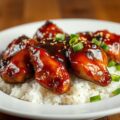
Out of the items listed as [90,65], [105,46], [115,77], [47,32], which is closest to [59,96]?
[90,65]

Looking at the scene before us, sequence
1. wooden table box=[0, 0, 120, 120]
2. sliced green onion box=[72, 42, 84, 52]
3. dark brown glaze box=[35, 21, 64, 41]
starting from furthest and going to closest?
wooden table box=[0, 0, 120, 120] < dark brown glaze box=[35, 21, 64, 41] < sliced green onion box=[72, 42, 84, 52]

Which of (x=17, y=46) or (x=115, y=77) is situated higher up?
(x=17, y=46)

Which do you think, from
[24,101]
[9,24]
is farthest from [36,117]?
[9,24]

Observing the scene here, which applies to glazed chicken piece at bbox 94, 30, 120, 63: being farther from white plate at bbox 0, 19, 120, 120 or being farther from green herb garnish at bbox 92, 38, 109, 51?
white plate at bbox 0, 19, 120, 120

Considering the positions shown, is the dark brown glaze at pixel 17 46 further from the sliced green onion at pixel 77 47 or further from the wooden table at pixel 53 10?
the wooden table at pixel 53 10

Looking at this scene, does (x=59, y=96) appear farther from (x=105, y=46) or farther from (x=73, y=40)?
(x=105, y=46)

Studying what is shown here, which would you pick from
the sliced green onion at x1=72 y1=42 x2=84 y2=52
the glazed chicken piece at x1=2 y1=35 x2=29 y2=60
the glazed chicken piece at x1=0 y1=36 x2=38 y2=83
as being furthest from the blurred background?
the sliced green onion at x1=72 y1=42 x2=84 y2=52

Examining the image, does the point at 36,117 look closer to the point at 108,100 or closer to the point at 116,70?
the point at 108,100
